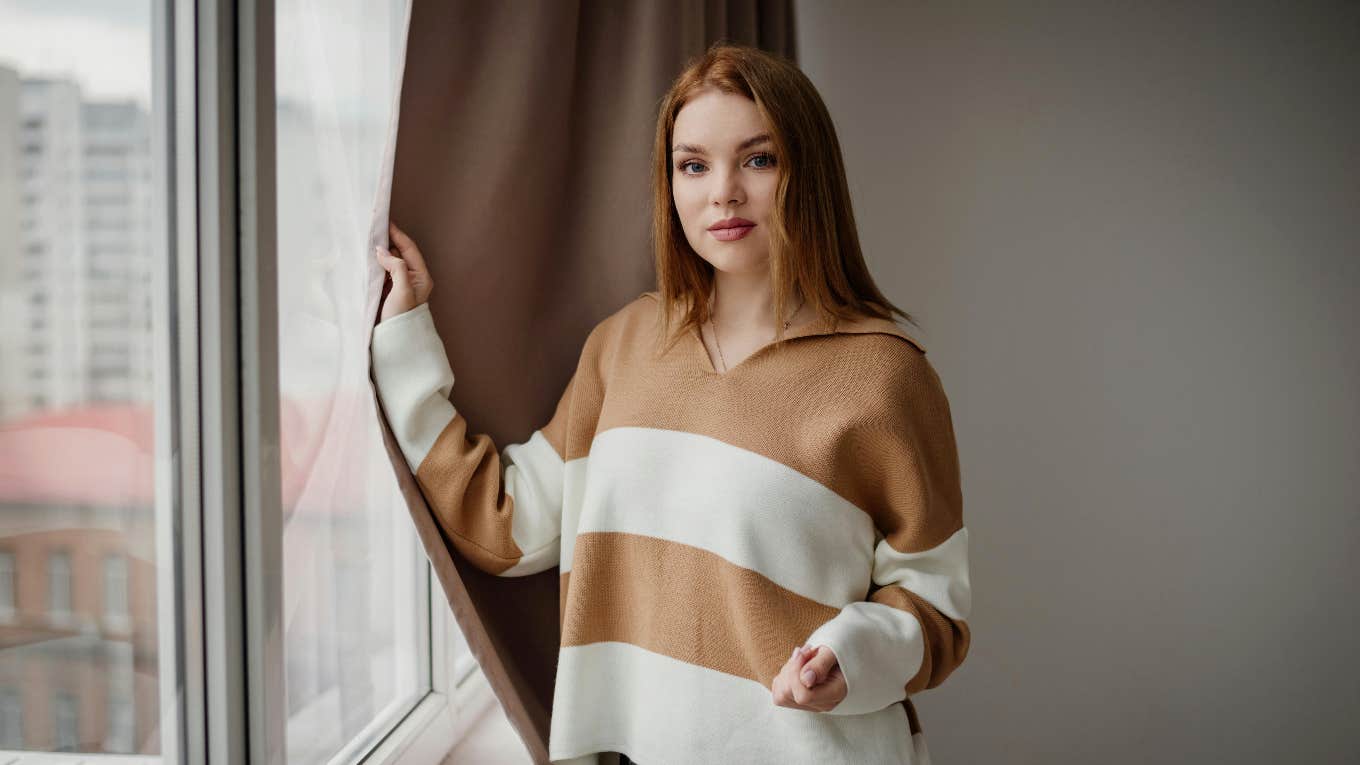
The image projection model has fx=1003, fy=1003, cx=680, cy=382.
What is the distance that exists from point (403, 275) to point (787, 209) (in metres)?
0.36

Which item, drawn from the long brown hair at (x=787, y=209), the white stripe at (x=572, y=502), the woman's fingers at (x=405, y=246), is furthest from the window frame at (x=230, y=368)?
the long brown hair at (x=787, y=209)

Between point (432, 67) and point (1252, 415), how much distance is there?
155 cm

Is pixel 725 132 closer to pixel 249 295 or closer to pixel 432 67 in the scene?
pixel 432 67

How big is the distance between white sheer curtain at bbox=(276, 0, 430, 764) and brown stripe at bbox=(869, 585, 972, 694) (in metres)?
0.54

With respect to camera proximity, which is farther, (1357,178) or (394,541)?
(1357,178)

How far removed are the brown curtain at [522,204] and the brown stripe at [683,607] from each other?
121 millimetres

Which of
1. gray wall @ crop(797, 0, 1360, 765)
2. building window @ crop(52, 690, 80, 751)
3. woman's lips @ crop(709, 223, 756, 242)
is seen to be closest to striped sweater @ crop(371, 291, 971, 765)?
woman's lips @ crop(709, 223, 756, 242)

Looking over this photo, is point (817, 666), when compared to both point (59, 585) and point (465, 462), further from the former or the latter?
point (59, 585)

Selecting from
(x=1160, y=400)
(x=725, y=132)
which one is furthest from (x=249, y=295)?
(x=1160, y=400)

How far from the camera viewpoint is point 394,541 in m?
1.37

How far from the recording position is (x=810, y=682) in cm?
81

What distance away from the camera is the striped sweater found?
2.98 feet

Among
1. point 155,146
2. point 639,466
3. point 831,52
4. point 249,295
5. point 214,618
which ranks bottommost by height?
point 214,618

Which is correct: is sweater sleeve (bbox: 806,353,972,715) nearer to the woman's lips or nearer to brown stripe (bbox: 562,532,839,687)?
brown stripe (bbox: 562,532,839,687)
